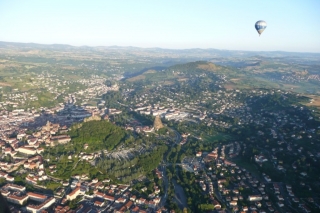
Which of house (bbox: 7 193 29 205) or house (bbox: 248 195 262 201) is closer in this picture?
house (bbox: 7 193 29 205)

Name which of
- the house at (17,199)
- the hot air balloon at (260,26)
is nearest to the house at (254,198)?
the house at (17,199)

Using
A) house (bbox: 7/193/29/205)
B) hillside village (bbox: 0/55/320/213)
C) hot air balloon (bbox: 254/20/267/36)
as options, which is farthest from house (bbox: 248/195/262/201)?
hot air balloon (bbox: 254/20/267/36)

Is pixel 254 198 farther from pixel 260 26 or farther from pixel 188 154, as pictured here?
pixel 260 26

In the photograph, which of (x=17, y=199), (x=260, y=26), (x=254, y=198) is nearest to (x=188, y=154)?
(x=254, y=198)

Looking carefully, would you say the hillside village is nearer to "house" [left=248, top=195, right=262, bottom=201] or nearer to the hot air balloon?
"house" [left=248, top=195, right=262, bottom=201]

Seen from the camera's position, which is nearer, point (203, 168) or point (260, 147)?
point (203, 168)

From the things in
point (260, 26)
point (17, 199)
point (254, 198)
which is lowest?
point (254, 198)

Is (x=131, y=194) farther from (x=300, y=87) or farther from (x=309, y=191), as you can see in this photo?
(x=300, y=87)

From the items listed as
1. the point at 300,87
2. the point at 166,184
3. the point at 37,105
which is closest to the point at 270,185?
the point at 166,184

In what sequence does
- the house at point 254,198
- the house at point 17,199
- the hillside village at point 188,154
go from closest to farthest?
the house at point 17,199, the hillside village at point 188,154, the house at point 254,198

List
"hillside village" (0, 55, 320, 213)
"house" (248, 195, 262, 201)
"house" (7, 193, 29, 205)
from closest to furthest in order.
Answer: "house" (7, 193, 29, 205) < "hillside village" (0, 55, 320, 213) < "house" (248, 195, 262, 201)

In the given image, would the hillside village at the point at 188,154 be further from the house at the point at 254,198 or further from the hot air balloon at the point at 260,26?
the hot air balloon at the point at 260,26
